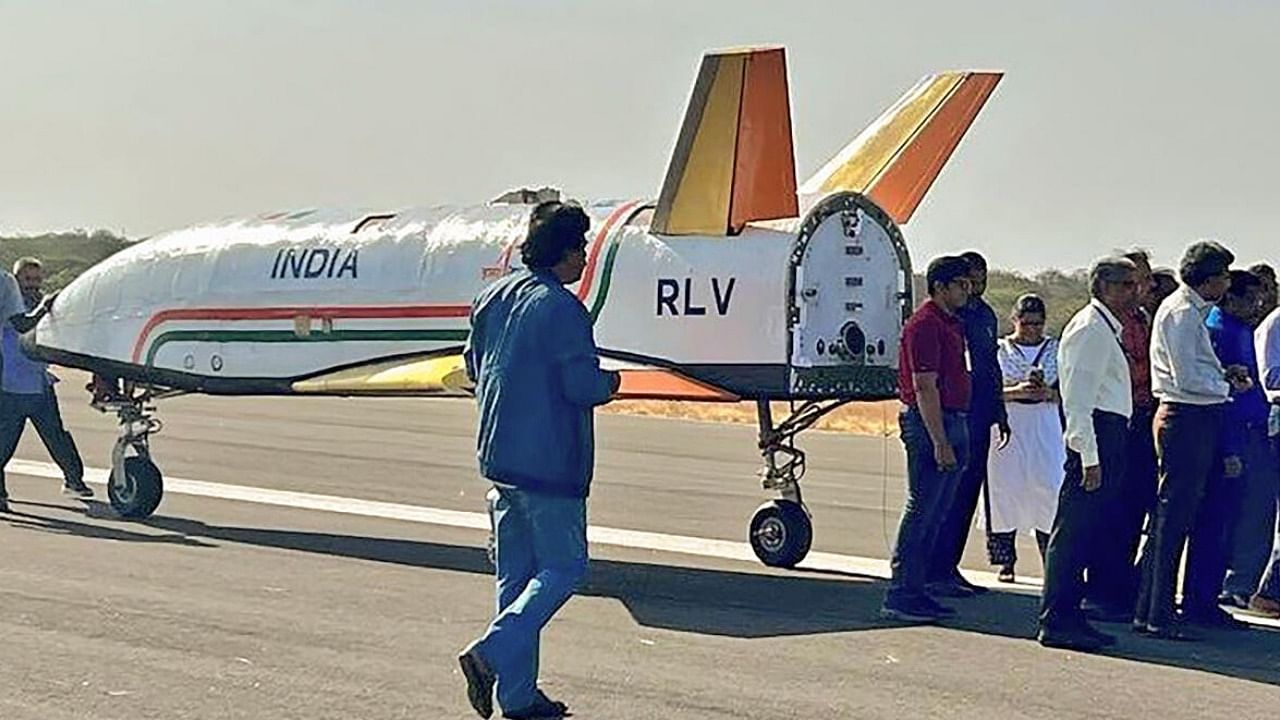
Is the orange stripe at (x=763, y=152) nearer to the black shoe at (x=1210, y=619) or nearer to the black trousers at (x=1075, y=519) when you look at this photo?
the black trousers at (x=1075, y=519)

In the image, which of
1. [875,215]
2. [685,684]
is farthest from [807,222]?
[685,684]

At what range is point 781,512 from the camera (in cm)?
1340

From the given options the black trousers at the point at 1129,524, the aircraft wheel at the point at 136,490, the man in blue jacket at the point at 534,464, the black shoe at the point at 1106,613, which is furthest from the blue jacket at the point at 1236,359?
the aircraft wheel at the point at 136,490

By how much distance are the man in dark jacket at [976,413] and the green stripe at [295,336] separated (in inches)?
135

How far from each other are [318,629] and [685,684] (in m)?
2.23

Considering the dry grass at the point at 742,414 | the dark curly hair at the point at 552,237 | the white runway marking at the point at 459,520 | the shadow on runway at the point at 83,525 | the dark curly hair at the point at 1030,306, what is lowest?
the shadow on runway at the point at 83,525

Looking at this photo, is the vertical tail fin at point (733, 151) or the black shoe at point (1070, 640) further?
the vertical tail fin at point (733, 151)

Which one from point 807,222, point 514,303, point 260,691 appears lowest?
point 260,691

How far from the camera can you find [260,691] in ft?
29.9

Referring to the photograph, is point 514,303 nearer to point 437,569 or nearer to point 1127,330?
point 1127,330

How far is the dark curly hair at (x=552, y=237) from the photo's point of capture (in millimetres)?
8680

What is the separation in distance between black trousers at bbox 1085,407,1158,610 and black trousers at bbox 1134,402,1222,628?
59 centimetres

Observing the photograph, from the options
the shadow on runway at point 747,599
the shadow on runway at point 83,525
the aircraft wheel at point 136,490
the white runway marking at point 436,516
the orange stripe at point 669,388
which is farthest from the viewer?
the aircraft wheel at point 136,490

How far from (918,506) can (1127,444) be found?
113 centimetres
